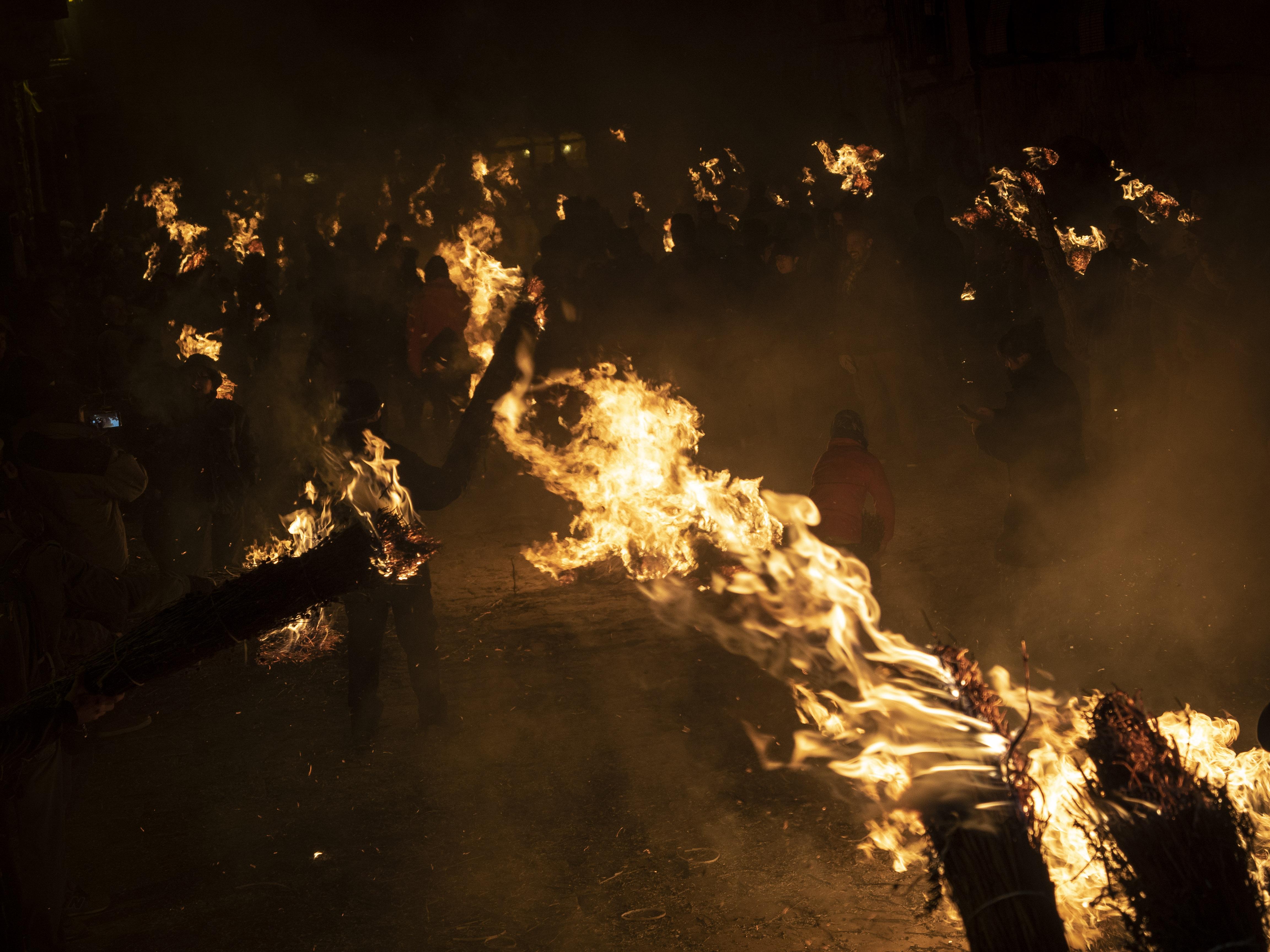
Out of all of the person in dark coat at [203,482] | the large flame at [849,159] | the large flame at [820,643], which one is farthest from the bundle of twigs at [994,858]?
the large flame at [849,159]

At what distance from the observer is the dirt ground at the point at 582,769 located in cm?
389

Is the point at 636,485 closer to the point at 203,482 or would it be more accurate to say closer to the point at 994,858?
the point at 203,482

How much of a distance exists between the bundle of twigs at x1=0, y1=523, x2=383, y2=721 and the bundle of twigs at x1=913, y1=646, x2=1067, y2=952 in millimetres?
2220

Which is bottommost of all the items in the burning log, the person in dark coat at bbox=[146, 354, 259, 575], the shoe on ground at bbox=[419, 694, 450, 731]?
the shoe on ground at bbox=[419, 694, 450, 731]

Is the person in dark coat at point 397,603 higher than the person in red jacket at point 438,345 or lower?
lower

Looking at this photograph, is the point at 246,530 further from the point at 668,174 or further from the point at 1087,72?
the point at 1087,72

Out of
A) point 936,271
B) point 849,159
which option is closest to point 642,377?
point 936,271

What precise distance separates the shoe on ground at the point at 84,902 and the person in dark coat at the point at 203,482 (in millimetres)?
3026

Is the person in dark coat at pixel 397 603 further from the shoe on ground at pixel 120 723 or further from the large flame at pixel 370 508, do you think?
the shoe on ground at pixel 120 723

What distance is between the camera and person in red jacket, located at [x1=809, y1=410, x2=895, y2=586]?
578cm

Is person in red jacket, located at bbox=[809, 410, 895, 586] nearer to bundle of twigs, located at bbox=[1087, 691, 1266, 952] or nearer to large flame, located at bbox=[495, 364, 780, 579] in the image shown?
large flame, located at bbox=[495, 364, 780, 579]

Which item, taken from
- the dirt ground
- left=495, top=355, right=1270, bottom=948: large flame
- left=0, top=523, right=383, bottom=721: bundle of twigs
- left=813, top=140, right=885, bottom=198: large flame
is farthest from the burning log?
left=813, top=140, right=885, bottom=198: large flame

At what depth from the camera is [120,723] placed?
504cm

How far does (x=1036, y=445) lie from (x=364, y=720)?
4.98m
